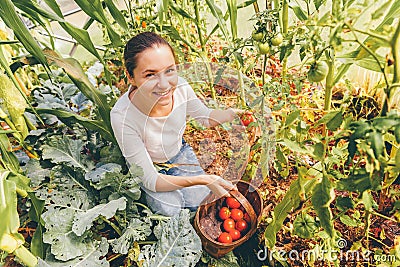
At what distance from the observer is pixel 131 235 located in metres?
1.09

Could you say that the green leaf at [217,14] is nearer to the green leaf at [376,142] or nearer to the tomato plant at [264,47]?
the tomato plant at [264,47]

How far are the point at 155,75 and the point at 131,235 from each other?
47 centimetres

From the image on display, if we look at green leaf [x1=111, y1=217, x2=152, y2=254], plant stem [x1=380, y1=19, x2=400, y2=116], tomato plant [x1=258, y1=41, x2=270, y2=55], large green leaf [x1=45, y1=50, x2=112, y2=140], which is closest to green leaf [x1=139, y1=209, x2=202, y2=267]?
green leaf [x1=111, y1=217, x2=152, y2=254]

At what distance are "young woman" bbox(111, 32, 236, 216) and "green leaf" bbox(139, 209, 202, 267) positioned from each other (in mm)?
106

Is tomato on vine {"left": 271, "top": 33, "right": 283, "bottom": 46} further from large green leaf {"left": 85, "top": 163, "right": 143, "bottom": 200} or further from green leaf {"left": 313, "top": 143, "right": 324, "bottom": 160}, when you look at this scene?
large green leaf {"left": 85, "top": 163, "right": 143, "bottom": 200}

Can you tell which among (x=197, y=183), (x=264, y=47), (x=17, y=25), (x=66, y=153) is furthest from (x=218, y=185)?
(x=17, y=25)

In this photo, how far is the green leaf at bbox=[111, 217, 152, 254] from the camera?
1.06m

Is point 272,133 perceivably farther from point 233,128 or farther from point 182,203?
point 182,203

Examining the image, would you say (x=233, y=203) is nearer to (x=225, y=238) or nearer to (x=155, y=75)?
(x=225, y=238)

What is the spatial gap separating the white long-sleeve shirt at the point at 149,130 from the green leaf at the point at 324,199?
565 mm

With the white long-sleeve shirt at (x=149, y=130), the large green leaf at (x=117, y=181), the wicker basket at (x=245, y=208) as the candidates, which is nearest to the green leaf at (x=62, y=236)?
the large green leaf at (x=117, y=181)

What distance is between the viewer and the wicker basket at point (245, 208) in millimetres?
1081

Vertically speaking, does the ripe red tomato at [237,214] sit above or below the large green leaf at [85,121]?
below

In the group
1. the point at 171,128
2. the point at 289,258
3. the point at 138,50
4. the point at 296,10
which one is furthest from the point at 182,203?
the point at 296,10
